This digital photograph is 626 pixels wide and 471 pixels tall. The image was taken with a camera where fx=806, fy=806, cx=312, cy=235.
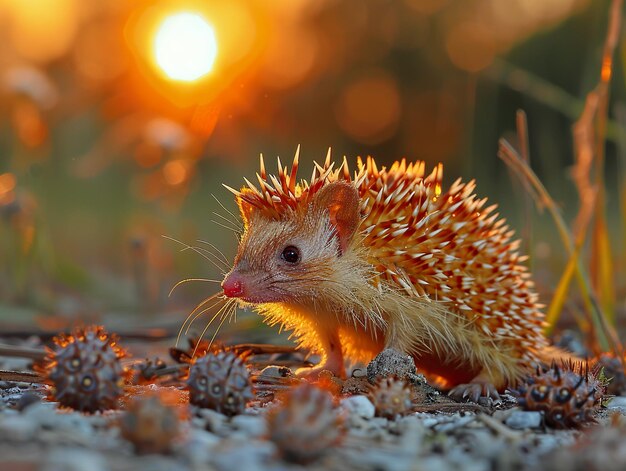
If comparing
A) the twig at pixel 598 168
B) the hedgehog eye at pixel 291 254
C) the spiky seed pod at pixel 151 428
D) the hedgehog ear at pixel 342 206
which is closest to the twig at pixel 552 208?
the twig at pixel 598 168

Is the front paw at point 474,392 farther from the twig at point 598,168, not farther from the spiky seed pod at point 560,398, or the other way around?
the twig at point 598,168

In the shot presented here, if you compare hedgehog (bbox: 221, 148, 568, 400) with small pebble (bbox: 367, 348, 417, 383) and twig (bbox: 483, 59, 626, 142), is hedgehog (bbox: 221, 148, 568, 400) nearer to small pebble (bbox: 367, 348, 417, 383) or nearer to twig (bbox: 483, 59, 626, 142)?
small pebble (bbox: 367, 348, 417, 383)

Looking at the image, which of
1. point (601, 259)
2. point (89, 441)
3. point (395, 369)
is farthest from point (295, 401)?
point (601, 259)

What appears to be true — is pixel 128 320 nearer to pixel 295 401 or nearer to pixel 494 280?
pixel 494 280

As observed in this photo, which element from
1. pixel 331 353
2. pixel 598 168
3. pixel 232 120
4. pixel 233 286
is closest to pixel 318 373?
pixel 331 353

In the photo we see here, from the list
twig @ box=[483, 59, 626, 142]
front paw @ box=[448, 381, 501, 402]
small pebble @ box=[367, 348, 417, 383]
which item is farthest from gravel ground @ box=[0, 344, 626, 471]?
twig @ box=[483, 59, 626, 142]

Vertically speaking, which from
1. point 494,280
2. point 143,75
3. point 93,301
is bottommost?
point 93,301

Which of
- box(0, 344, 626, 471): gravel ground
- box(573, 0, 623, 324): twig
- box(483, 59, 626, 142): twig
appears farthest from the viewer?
box(483, 59, 626, 142): twig
